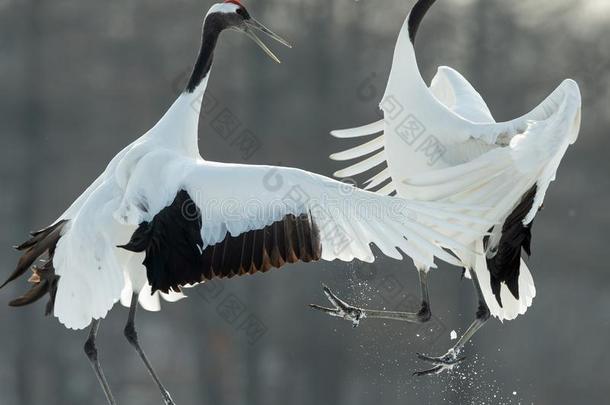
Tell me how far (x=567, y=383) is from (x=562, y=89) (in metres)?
6.64

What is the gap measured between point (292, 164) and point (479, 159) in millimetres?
6180

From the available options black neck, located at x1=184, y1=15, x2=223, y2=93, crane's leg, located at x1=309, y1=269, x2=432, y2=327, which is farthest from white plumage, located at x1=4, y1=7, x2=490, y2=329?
crane's leg, located at x1=309, y1=269, x2=432, y2=327

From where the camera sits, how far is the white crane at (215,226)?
14.3ft

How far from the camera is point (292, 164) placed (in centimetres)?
1085

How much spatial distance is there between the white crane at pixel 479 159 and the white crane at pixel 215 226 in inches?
6.7

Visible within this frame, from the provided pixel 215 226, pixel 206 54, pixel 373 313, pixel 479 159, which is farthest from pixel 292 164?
pixel 215 226

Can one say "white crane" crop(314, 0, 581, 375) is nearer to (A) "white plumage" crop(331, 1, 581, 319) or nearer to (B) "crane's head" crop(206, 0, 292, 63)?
(A) "white plumage" crop(331, 1, 581, 319)

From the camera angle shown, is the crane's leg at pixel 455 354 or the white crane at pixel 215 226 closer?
the white crane at pixel 215 226

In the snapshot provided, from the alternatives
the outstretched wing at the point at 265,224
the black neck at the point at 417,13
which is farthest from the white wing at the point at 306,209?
the black neck at the point at 417,13

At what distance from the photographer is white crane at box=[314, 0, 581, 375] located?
462 cm

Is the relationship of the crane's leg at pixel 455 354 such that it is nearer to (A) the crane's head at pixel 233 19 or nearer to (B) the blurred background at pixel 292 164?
(A) the crane's head at pixel 233 19

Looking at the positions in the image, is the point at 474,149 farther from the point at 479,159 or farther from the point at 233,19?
the point at 233,19

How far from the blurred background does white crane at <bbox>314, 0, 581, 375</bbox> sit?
4.60 meters

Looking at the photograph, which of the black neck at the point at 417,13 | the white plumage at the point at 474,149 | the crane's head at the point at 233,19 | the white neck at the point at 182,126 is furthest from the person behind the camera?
the crane's head at the point at 233,19
